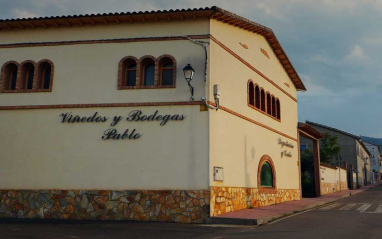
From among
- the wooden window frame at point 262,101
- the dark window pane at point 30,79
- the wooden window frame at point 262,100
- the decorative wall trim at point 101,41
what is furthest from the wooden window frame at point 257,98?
the dark window pane at point 30,79

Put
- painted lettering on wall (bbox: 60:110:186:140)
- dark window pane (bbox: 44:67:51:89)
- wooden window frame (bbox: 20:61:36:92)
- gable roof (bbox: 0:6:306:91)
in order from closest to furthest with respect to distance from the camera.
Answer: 1. painted lettering on wall (bbox: 60:110:186:140)
2. gable roof (bbox: 0:6:306:91)
3. wooden window frame (bbox: 20:61:36:92)
4. dark window pane (bbox: 44:67:51:89)

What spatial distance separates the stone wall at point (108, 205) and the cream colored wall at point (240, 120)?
1255mm

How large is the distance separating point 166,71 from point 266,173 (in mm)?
7569

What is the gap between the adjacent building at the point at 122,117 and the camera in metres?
12.8

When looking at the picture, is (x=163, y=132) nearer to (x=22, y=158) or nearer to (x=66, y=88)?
(x=66, y=88)

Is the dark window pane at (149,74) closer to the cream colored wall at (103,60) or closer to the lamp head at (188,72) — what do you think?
the cream colored wall at (103,60)

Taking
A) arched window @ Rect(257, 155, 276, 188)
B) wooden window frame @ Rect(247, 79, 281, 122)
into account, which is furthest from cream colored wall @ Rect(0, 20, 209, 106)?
arched window @ Rect(257, 155, 276, 188)

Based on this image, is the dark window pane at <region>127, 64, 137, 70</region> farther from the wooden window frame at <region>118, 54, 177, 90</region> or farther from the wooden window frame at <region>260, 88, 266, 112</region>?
the wooden window frame at <region>260, 88, 266, 112</region>

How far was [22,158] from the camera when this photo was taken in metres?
13.7

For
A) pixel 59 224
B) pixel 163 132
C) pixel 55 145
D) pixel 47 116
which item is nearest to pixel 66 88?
pixel 47 116

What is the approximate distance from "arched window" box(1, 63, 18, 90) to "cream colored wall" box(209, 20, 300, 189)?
806cm

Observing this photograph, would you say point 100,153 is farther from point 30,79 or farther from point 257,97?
point 257,97

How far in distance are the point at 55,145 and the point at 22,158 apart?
1403 millimetres

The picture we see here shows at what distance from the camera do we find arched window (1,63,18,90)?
1454cm
